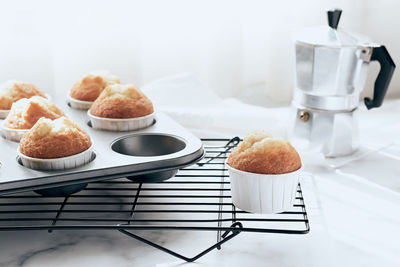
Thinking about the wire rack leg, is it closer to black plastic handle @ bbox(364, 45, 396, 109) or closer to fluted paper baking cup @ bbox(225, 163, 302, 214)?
fluted paper baking cup @ bbox(225, 163, 302, 214)

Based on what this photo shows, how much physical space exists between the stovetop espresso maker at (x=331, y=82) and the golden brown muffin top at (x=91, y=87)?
0.46 meters

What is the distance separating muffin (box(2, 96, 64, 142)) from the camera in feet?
3.57

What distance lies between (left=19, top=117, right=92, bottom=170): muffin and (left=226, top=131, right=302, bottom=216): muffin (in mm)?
268

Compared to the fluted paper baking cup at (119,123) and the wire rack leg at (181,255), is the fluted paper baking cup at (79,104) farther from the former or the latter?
the wire rack leg at (181,255)

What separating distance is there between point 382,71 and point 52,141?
78 centimetres

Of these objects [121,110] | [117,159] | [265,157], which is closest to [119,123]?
[121,110]

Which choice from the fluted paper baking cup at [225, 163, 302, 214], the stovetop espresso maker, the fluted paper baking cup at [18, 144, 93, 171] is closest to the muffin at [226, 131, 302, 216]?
the fluted paper baking cup at [225, 163, 302, 214]

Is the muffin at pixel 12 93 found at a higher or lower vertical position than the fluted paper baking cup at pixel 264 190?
higher

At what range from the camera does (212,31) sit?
5.83ft

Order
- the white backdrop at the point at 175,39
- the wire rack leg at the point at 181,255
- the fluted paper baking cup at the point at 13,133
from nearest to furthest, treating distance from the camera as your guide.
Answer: the wire rack leg at the point at 181,255
the fluted paper baking cup at the point at 13,133
the white backdrop at the point at 175,39

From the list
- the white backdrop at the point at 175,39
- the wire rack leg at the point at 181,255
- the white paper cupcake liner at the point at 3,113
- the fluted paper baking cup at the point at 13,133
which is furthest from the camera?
the white backdrop at the point at 175,39

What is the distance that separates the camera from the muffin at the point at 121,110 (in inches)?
45.7

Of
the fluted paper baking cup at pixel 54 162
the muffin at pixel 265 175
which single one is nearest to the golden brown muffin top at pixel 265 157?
the muffin at pixel 265 175

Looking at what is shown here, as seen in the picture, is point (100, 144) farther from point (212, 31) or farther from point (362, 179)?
point (212, 31)
